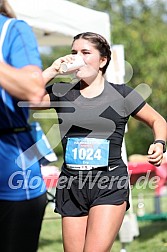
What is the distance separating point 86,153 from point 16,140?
1330mm

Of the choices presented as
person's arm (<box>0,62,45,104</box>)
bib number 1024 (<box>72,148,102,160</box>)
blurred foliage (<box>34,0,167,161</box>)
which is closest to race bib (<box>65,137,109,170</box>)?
bib number 1024 (<box>72,148,102,160</box>)

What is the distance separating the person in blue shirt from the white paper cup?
0.90 m

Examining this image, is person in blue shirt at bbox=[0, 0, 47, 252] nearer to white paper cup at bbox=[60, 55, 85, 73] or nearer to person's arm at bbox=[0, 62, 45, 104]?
person's arm at bbox=[0, 62, 45, 104]

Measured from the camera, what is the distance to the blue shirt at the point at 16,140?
218 cm

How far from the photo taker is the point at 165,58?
63.5 ft

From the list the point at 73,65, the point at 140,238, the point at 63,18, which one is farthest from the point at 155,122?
the point at 140,238

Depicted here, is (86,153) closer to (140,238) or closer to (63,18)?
(63,18)

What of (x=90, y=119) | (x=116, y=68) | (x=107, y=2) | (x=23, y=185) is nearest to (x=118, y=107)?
(x=90, y=119)

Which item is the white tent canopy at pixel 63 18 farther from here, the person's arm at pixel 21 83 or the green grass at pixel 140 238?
the person's arm at pixel 21 83

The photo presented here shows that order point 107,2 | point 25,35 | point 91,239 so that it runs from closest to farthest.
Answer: point 25,35 → point 91,239 → point 107,2

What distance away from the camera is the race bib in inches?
144

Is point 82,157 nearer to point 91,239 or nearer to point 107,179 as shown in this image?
point 107,179

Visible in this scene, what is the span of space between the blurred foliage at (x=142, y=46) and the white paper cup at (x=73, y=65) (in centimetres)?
1347

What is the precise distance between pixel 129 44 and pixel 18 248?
17.8m
